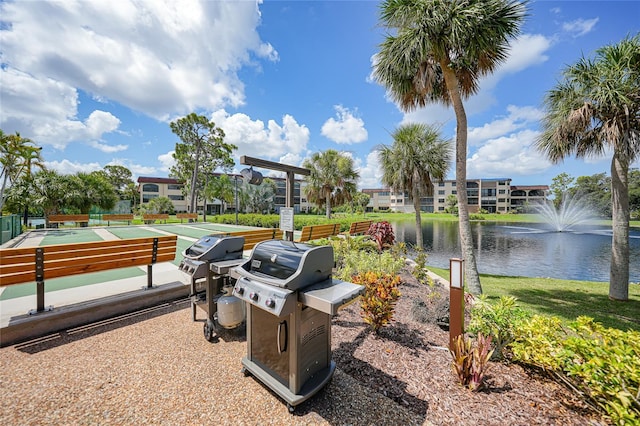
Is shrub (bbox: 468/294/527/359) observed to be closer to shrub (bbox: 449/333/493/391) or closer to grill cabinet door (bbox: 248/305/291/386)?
shrub (bbox: 449/333/493/391)

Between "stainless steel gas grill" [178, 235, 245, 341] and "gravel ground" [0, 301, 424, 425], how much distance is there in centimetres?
27

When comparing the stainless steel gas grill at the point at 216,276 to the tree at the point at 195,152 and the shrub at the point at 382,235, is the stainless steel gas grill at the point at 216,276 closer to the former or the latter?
the shrub at the point at 382,235

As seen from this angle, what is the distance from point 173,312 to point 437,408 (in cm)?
384

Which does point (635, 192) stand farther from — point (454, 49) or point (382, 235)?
point (454, 49)

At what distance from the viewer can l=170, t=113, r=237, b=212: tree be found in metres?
26.5

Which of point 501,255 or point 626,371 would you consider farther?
point 501,255

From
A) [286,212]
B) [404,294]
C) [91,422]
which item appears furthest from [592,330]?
[91,422]

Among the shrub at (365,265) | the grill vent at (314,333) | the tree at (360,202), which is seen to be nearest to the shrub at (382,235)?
the shrub at (365,265)

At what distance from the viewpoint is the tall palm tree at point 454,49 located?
5246 mm

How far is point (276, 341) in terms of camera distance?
2.32 m

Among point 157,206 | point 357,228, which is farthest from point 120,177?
point 357,228

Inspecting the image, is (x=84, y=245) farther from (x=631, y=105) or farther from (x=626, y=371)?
(x=631, y=105)

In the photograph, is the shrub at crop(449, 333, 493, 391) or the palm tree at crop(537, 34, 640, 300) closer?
the shrub at crop(449, 333, 493, 391)

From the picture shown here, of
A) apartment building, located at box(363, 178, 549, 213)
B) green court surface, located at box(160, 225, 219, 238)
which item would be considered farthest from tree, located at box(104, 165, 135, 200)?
apartment building, located at box(363, 178, 549, 213)
